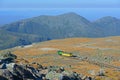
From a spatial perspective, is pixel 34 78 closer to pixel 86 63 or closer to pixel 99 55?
pixel 86 63

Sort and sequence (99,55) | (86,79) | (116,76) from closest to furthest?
(86,79) < (116,76) < (99,55)

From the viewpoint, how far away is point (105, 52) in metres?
118

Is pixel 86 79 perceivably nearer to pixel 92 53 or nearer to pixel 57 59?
pixel 57 59

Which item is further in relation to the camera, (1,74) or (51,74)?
(51,74)

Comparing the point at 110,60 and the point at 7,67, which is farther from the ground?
the point at 7,67

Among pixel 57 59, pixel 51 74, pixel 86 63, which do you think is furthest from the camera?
pixel 57 59

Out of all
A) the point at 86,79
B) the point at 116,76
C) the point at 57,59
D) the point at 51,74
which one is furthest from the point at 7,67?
the point at 57,59

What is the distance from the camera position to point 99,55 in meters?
112

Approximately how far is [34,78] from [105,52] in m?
79.4

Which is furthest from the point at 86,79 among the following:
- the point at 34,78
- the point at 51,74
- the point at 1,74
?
the point at 1,74

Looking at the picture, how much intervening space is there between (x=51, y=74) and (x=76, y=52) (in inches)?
2913

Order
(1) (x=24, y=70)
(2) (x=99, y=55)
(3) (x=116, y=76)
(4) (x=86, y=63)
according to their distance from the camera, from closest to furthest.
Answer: (1) (x=24, y=70), (3) (x=116, y=76), (4) (x=86, y=63), (2) (x=99, y=55)

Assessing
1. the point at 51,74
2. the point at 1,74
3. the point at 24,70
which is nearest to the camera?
the point at 1,74

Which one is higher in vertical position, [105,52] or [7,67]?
[7,67]
